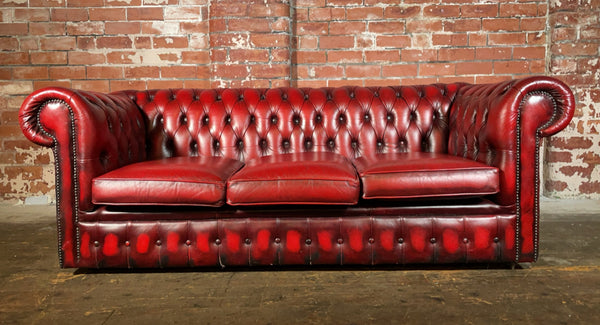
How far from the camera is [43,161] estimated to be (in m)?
3.27

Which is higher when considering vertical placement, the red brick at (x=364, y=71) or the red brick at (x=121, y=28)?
the red brick at (x=121, y=28)

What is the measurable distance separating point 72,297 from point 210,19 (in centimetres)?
213

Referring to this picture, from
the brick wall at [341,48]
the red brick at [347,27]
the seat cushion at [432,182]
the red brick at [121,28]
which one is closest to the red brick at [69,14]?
the brick wall at [341,48]

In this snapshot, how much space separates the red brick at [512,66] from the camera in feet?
10.4

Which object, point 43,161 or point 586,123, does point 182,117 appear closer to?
point 43,161

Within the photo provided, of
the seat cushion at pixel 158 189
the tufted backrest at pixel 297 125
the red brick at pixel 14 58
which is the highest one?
the red brick at pixel 14 58

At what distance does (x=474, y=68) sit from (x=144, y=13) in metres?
2.46

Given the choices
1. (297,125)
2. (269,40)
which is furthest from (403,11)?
(297,125)

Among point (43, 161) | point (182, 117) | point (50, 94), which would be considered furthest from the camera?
point (43, 161)

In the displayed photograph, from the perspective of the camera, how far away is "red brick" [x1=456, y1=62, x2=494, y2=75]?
3176 millimetres

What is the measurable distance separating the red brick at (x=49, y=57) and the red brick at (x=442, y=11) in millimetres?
2679

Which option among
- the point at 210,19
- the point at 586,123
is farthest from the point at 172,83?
the point at 586,123

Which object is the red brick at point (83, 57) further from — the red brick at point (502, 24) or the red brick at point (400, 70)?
the red brick at point (502, 24)

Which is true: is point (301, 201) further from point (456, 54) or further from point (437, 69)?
point (456, 54)
